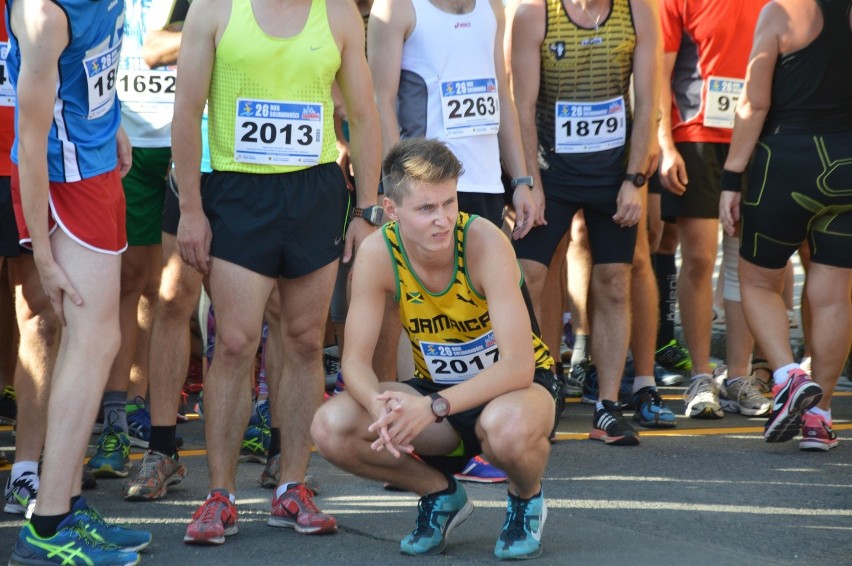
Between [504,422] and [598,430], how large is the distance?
2113 millimetres

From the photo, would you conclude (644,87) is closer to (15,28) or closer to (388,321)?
(388,321)

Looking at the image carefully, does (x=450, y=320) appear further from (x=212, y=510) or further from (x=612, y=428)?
(x=612, y=428)

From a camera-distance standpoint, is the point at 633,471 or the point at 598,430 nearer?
the point at 633,471

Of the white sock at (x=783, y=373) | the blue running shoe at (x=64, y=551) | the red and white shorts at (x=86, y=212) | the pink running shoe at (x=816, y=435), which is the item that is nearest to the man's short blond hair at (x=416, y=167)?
the red and white shorts at (x=86, y=212)

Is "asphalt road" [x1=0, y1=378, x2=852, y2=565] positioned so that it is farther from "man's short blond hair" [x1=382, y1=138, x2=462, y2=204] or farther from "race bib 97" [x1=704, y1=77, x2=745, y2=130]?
"race bib 97" [x1=704, y1=77, x2=745, y2=130]

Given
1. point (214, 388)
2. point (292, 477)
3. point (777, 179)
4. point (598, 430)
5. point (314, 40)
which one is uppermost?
point (314, 40)

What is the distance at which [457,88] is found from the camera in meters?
5.67

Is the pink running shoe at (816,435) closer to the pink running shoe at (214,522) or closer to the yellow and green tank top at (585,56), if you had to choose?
the yellow and green tank top at (585,56)

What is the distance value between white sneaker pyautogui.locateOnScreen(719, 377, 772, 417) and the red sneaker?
2.99m

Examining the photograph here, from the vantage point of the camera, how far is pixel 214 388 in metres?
4.43

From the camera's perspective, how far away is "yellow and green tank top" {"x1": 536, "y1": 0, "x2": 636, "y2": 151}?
6.04 meters

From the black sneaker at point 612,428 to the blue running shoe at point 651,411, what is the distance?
→ 347mm

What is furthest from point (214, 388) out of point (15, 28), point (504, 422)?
point (15, 28)

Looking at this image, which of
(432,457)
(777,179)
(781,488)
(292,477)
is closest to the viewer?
(432,457)
